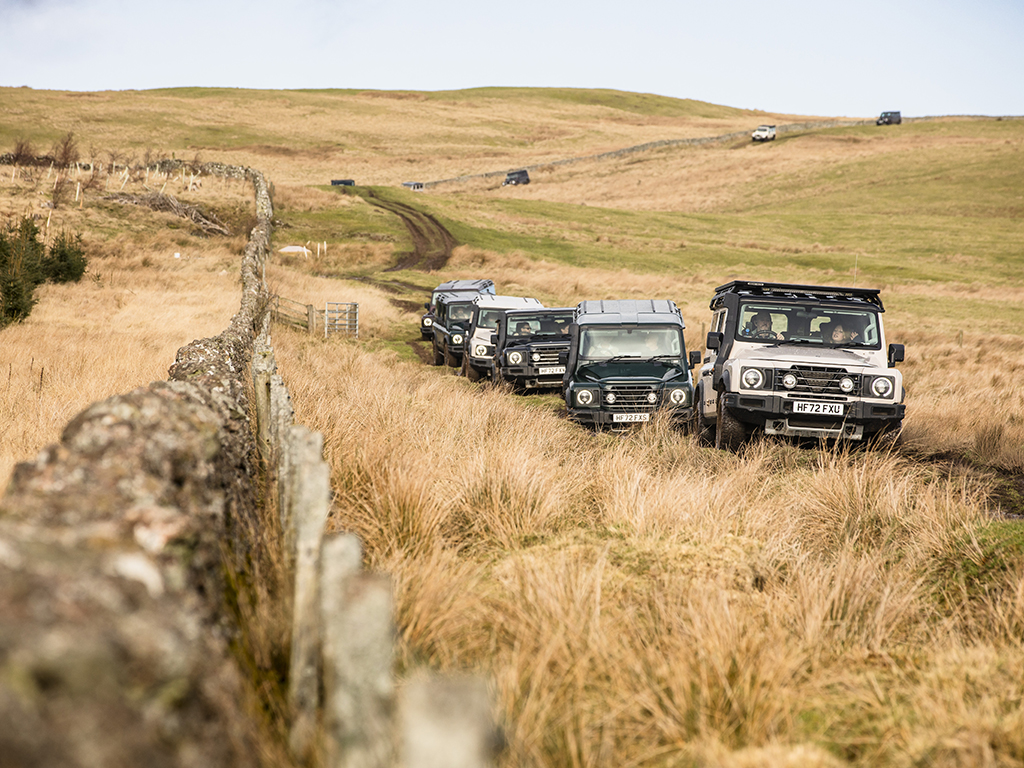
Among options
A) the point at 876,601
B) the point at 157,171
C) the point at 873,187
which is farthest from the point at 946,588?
the point at 873,187

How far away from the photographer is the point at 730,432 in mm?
10094

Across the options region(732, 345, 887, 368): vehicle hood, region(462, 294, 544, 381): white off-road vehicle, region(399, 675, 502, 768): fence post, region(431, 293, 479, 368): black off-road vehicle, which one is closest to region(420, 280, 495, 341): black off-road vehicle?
region(431, 293, 479, 368): black off-road vehicle

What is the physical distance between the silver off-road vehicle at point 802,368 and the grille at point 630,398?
79 cm

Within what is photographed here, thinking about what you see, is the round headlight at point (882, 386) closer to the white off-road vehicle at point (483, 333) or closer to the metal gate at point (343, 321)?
the white off-road vehicle at point (483, 333)

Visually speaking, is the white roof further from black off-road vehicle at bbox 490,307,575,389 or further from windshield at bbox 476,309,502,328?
black off-road vehicle at bbox 490,307,575,389

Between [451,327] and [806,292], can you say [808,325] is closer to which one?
[806,292]

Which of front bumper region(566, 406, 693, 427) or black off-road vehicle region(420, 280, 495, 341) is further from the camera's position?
black off-road vehicle region(420, 280, 495, 341)

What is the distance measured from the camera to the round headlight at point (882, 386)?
981cm

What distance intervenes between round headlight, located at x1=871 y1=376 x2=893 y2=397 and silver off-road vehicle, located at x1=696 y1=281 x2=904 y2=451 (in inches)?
0.5

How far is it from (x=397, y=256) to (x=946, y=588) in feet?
140

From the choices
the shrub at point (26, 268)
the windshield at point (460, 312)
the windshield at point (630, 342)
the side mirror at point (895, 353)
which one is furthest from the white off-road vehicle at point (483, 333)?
the shrub at point (26, 268)

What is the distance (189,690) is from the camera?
6.21ft

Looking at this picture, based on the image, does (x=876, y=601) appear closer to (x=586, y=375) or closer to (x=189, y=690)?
Result: (x=189, y=690)

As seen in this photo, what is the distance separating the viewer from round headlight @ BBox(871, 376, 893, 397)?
386 inches
